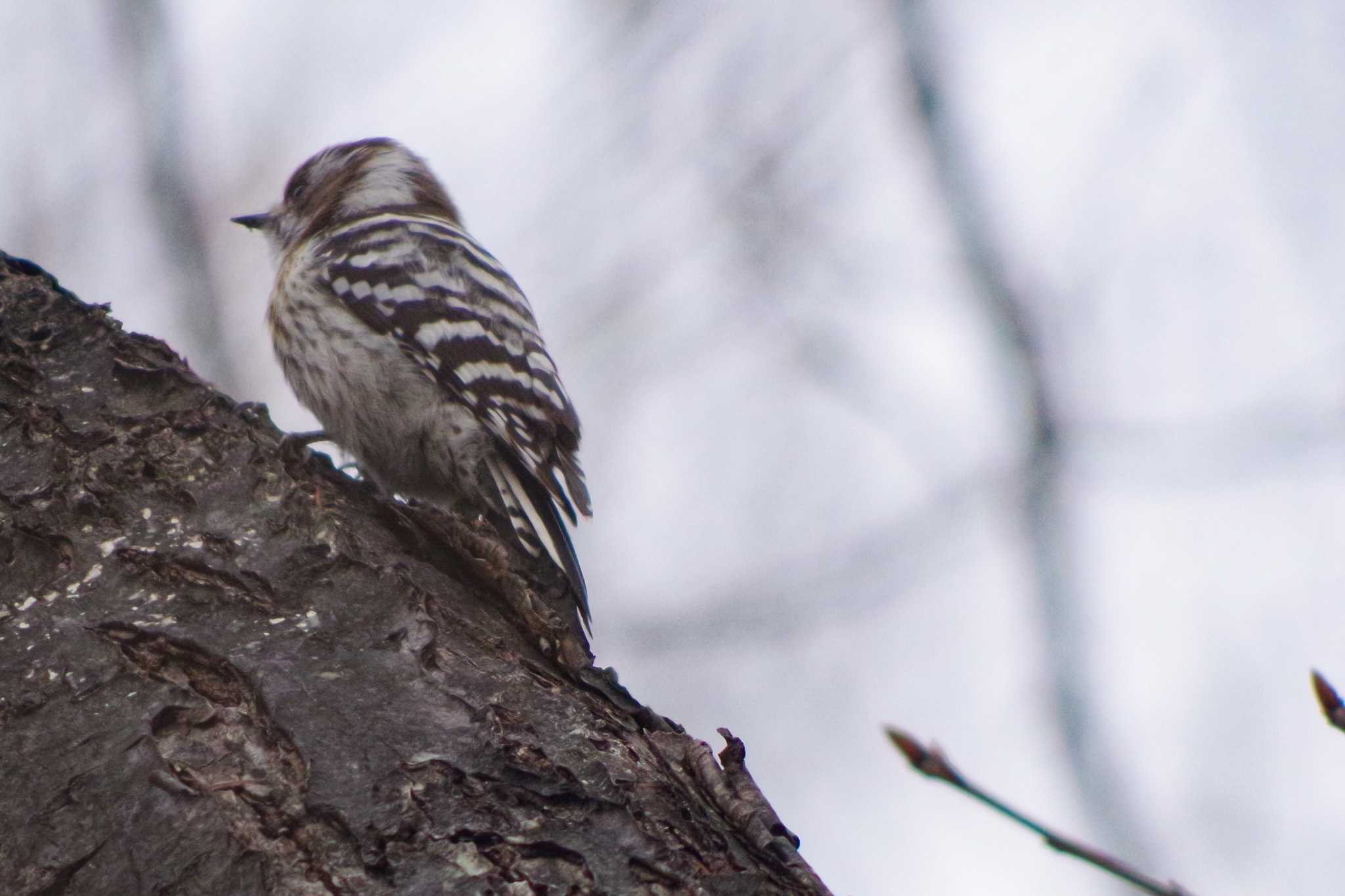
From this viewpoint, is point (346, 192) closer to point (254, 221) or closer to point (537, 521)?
point (254, 221)

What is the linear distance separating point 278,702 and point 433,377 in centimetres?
242

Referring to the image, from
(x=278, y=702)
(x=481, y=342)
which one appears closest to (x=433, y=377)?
(x=481, y=342)

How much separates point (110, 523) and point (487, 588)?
2.19ft

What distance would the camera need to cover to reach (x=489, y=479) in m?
4.17

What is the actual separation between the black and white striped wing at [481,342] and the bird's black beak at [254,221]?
119cm

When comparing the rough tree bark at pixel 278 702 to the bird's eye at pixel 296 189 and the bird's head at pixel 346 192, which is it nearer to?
the bird's head at pixel 346 192

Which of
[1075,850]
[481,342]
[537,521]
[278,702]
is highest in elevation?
[481,342]

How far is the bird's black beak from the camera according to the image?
234 inches

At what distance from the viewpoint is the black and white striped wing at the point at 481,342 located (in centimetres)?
410

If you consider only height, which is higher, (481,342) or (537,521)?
(481,342)

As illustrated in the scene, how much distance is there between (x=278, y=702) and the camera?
6.38ft

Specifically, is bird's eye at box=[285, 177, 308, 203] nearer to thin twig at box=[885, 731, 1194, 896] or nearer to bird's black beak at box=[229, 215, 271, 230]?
bird's black beak at box=[229, 215, 271, 230]

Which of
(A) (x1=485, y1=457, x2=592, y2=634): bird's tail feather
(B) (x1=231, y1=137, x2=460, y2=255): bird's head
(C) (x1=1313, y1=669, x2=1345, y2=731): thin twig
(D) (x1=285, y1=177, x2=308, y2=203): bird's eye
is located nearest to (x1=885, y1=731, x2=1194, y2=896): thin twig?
(C) (x1=1313, y1=669, x2=1345, y2=731): thin twig

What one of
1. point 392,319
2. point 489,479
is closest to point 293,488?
point 489,479
